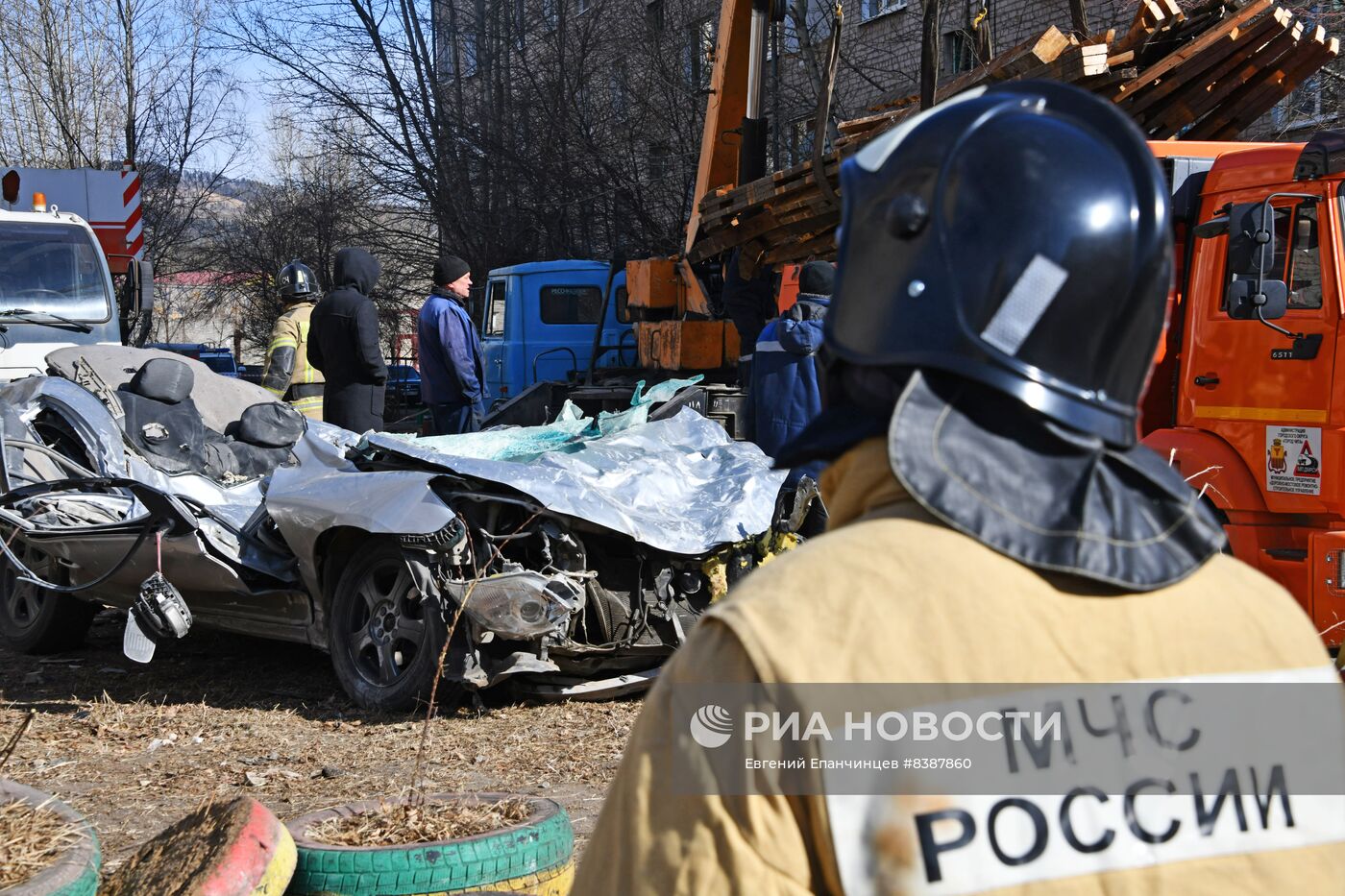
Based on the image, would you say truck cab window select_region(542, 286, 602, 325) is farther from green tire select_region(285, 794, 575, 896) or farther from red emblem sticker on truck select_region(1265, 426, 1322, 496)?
green tire select_region(285, 794, 575, 896)

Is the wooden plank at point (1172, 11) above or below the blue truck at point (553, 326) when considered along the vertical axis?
above

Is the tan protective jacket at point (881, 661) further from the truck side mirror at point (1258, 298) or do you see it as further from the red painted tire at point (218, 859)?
the truck side mirror at point (1258, 298)

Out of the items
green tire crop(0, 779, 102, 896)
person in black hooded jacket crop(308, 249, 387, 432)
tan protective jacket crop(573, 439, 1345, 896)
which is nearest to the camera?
tan protective jacket crop(573, 439, 1345, 896)

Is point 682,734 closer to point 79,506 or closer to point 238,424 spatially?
point 79,506

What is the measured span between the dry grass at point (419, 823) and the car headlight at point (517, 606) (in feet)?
5.05

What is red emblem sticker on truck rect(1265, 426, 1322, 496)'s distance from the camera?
5793 mm

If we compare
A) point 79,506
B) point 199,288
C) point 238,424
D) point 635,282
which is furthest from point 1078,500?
point 199,288

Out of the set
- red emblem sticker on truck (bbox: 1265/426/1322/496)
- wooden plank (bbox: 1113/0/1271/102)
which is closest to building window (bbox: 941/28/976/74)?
wooden plank (bbox: 1113/0/1271/102)

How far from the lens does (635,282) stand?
12.8 meters

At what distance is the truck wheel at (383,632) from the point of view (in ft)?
16.7

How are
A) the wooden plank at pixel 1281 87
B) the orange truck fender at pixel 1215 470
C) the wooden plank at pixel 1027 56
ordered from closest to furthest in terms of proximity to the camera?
the orange truck fender at pixel 1215 470 → the wooden plank at pixel 1027 56 → the wooden plank at pixel 1281 87

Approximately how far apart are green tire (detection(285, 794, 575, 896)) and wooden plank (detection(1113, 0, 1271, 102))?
6455 mm

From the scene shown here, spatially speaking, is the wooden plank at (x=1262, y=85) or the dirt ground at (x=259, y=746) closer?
the dirt ground at (x=259, y=746)

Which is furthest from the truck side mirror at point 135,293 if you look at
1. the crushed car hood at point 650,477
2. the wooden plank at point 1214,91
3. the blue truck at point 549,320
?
the wooden plank at point 1214,91
